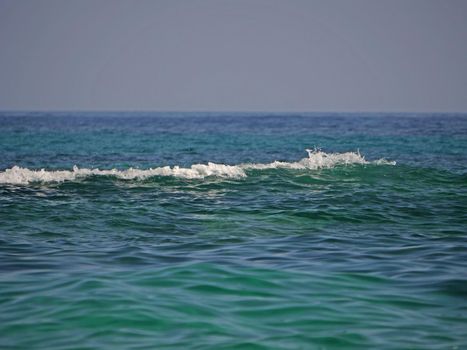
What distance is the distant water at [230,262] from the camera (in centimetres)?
727

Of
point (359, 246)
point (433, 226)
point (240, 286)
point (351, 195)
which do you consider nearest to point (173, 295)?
point (240, 286)

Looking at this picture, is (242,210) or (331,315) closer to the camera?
(331,315)

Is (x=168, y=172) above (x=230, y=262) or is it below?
above

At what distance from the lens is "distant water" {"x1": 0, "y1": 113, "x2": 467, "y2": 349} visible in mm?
7266

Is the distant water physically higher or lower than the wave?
lower

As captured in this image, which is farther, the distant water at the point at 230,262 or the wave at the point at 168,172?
the wave at the point at 168,172

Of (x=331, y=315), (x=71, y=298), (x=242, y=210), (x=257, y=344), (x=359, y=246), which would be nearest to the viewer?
(x=257, y=344)

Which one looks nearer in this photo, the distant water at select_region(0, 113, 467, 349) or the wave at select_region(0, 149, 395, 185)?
the distant water at select_region(0, 113, 467, 349)

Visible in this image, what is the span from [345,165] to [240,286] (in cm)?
1759

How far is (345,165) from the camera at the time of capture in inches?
1017

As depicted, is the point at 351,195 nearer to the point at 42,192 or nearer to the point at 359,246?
the point at 359,246

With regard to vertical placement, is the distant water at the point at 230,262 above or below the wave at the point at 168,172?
below

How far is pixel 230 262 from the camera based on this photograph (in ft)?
33.8

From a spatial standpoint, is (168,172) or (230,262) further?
(168,172)
